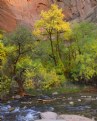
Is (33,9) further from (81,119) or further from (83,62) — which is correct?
(81,119)

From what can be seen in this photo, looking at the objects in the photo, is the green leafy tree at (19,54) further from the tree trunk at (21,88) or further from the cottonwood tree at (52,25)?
the cottonwood tree at (52,25)

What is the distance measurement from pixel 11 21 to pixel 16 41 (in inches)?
1118

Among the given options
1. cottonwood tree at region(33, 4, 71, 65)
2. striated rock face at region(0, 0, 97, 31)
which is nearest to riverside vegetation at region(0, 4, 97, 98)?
cottonwood tree at region(33, 4, 71, 65)

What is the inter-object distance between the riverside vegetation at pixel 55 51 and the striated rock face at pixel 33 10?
1654 cm

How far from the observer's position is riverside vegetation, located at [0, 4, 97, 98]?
32000mm

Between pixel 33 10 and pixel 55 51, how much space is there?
23.4m

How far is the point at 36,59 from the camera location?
34.3m

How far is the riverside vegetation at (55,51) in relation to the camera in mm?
32000

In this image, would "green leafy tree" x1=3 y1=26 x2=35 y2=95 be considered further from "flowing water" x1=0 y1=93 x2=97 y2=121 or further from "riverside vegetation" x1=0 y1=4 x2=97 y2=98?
"flowing water" x1=0 y1=93 x2=97 y2=121

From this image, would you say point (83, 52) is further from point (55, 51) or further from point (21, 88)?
point (21, 88)

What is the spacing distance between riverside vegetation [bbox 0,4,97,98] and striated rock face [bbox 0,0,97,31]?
16543mm

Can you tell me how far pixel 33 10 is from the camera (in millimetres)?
65562

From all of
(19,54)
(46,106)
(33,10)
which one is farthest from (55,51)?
(33,10)

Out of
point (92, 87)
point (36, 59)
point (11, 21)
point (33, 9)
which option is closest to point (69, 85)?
point (92, 87)
